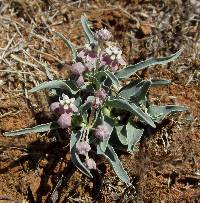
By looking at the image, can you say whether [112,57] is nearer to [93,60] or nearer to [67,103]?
[93,60]

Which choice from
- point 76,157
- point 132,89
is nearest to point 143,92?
point 132,89

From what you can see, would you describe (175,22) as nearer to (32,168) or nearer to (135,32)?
(135,32)

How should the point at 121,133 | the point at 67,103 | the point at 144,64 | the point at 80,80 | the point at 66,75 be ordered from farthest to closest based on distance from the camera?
the point at 66,75 → the point at 121,133 → the point at 144,64 → the point at 80,80 → the point at 67,103

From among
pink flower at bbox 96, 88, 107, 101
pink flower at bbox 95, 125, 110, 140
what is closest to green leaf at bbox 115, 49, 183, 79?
pink flower at bbox 96, 88, 107, 101

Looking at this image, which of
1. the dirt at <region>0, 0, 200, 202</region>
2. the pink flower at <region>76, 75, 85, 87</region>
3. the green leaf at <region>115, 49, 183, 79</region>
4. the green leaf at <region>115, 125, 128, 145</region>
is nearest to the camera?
the pink flower at <region>76, 75, 85, 87</region>

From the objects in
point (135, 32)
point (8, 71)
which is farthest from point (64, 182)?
point (135, 32)

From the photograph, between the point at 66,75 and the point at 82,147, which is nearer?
the point at 82,147

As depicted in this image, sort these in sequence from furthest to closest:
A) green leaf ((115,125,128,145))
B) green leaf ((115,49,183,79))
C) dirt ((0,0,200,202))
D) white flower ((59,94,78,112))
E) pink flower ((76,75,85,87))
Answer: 1. dirt ((0,0,200,202))
2. green leaf ((115,125,128,145))
3. green leaf ((115,49,183,79))
4. pink flower ((76,75,85,87))
5. white flower ((59,94,78,112))

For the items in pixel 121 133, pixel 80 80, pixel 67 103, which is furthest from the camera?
pixel 121 133

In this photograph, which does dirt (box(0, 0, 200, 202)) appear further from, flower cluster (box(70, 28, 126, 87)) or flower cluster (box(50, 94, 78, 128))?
flower cluster (box(70, 28, 126, 87))
